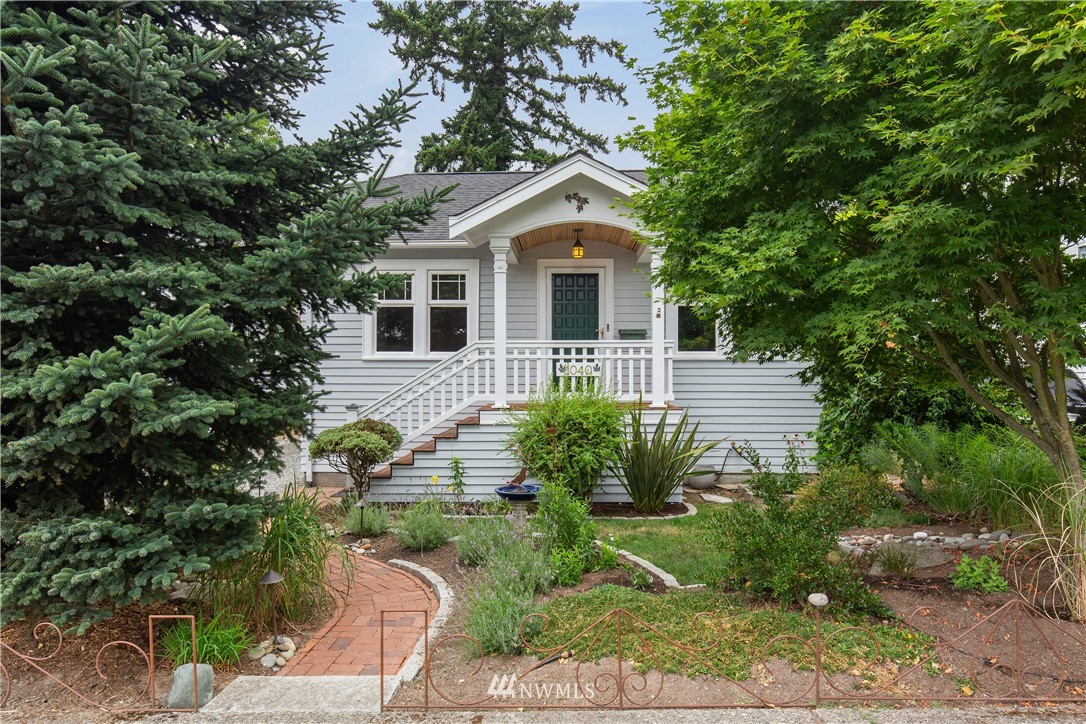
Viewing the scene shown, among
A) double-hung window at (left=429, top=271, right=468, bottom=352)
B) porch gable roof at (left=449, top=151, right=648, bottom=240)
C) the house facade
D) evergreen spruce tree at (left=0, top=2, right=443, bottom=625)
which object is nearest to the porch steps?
the house facade

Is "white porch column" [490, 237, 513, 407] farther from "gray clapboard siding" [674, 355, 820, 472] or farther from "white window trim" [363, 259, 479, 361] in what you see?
"gray clapboard siding" [674, 355, 820, 472]

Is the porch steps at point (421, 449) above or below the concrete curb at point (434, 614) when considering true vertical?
above

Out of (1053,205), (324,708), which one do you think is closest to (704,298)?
(1053,205)

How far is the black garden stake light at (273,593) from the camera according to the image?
389 cm

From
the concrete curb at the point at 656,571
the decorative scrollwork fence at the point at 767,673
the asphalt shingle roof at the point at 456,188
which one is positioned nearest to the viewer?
the decorative scrollwork fence at the point at 767,673

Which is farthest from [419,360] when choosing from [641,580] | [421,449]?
[641,580]

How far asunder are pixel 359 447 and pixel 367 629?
3.51 metres

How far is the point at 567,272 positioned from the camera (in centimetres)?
1060

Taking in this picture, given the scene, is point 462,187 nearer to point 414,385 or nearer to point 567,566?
point 414,385

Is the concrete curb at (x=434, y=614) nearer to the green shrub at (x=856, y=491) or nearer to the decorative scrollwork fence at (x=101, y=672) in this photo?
the decorative scrollwork fence at (x=101, y=672)

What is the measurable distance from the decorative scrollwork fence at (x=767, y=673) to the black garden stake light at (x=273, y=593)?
3.02 ft

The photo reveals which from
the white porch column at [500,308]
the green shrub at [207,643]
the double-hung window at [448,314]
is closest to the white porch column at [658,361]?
the white porch column at [500,308]

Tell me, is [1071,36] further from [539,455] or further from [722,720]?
[539,455]

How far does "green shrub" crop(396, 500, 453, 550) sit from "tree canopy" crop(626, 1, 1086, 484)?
333 centimetres
